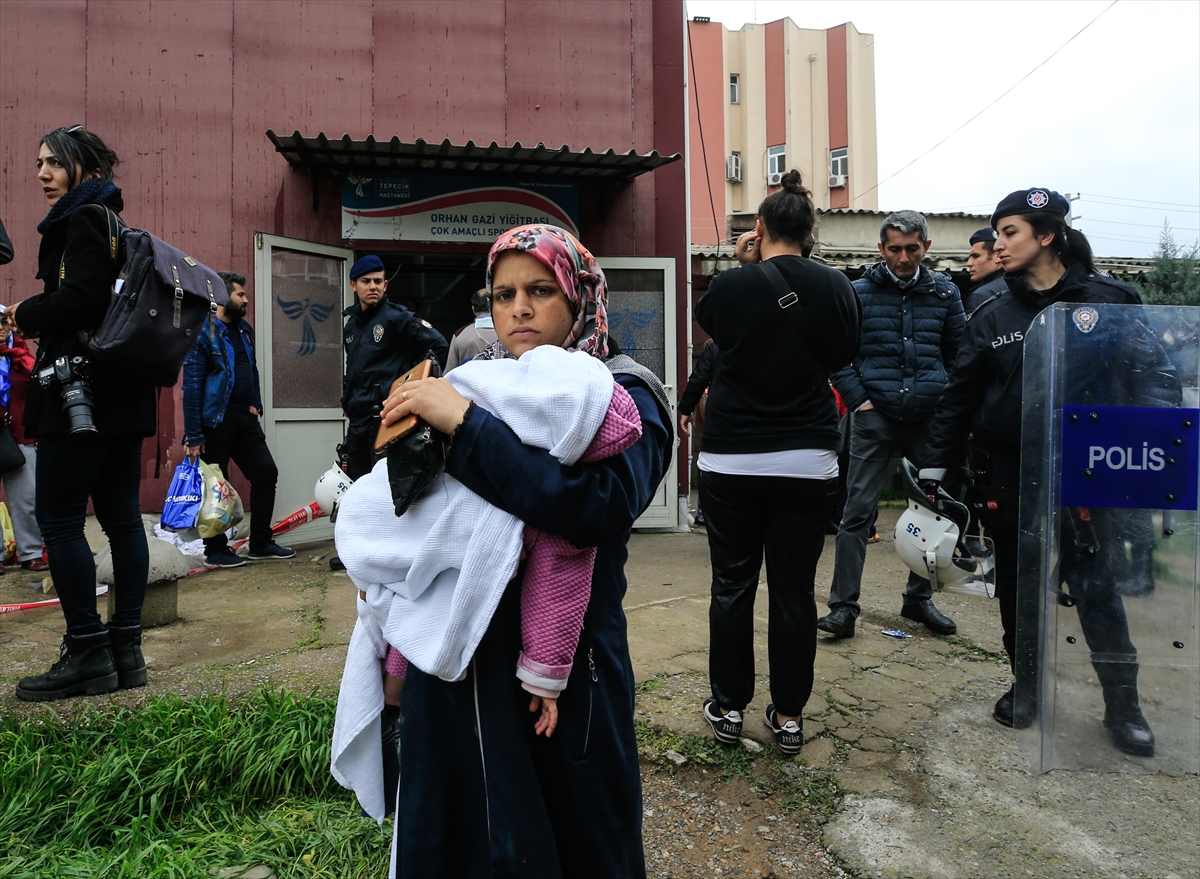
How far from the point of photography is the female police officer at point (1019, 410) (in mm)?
2764

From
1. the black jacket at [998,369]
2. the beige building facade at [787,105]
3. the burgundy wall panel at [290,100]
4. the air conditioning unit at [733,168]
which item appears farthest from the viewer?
the air conditioning unit at [733,168]

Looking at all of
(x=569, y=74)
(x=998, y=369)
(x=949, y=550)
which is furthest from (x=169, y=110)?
(x=949, y=550)

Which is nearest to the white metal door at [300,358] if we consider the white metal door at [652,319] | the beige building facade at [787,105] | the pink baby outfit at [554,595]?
the white metal door at [652,319]

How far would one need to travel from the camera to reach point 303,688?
3.18 m

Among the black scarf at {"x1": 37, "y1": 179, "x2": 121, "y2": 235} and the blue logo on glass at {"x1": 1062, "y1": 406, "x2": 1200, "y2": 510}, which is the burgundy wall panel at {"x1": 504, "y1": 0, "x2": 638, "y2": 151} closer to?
the black scarf at {"x1": 37, "y1": 179, "x2": 121, "y2": 235}

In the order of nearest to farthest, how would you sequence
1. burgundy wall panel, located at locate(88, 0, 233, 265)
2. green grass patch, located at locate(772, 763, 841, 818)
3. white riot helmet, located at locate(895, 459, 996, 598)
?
green grass patch, located at locate(772, 763, 841, 818) < white riot helmet, located at locate(895, 459, 996, 598) < burgundy wall panel, located at locate(88, 0, 233, 265)

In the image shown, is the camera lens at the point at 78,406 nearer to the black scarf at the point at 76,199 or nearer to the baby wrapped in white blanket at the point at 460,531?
the black scarf at the point at 76,199

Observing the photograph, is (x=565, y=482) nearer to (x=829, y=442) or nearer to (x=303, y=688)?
(x=829, y=442)

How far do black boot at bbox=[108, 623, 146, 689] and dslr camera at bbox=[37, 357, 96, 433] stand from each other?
81cm

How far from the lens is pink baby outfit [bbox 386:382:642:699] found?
1312 millimetres

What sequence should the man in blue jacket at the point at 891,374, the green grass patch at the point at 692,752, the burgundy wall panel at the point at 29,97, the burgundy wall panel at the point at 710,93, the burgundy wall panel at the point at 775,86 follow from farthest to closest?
the burgundy wall panel at the point at 775,86 < the burgundy wall panel at the point at 710,93 < the burgundy wall panel at the point at 29,97 < the man in blue jacket at the point at 891,374 < the green grass patch at the point at 692,752

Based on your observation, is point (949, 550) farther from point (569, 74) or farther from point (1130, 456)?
point (569, 74)

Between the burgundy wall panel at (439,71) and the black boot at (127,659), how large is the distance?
487 centimetres

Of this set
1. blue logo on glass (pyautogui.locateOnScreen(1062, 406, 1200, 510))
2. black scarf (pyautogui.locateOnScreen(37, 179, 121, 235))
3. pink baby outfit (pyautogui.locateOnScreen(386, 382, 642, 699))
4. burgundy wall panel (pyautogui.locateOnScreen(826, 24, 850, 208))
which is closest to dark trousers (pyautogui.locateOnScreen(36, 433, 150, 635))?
black scarf (pyautogui.locateOnScreen(37, 179, 121, 235))
